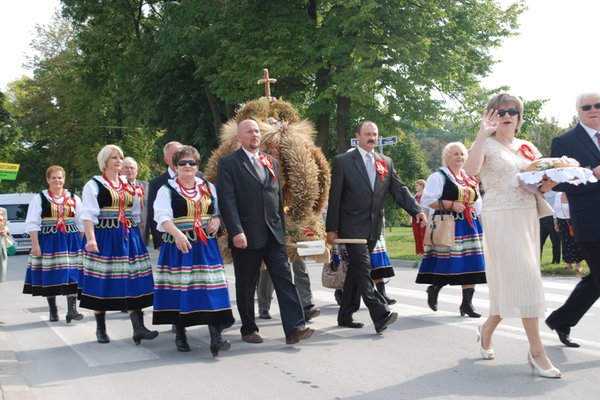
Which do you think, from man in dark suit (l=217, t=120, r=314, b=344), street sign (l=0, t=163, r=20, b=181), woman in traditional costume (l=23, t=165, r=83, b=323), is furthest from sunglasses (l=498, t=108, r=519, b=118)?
street sign (l=0, t=163, r=20, b=181)

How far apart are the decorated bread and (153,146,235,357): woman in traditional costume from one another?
2973 mm

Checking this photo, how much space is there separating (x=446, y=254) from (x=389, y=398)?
376 cm

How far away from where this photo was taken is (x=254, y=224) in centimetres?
736

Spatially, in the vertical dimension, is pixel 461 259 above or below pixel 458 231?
below

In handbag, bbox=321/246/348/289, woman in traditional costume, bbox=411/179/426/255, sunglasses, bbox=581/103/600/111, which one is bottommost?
handbag, bbox=321/246/348/289

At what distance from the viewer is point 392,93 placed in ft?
81.1

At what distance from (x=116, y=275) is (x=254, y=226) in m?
1.75

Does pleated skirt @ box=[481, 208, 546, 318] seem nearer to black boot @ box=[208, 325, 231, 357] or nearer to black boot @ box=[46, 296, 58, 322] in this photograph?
black boot @ box=[208, 325, 231, 357]

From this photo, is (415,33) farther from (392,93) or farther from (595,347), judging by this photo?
(595,347)

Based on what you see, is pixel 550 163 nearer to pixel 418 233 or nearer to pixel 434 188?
pixel 434 188

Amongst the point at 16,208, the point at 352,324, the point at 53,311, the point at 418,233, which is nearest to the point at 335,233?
the point at 352,324

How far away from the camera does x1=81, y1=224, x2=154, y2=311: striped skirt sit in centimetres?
803

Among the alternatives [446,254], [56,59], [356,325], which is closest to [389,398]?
[356,325]

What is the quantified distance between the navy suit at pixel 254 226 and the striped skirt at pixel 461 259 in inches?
85.2
